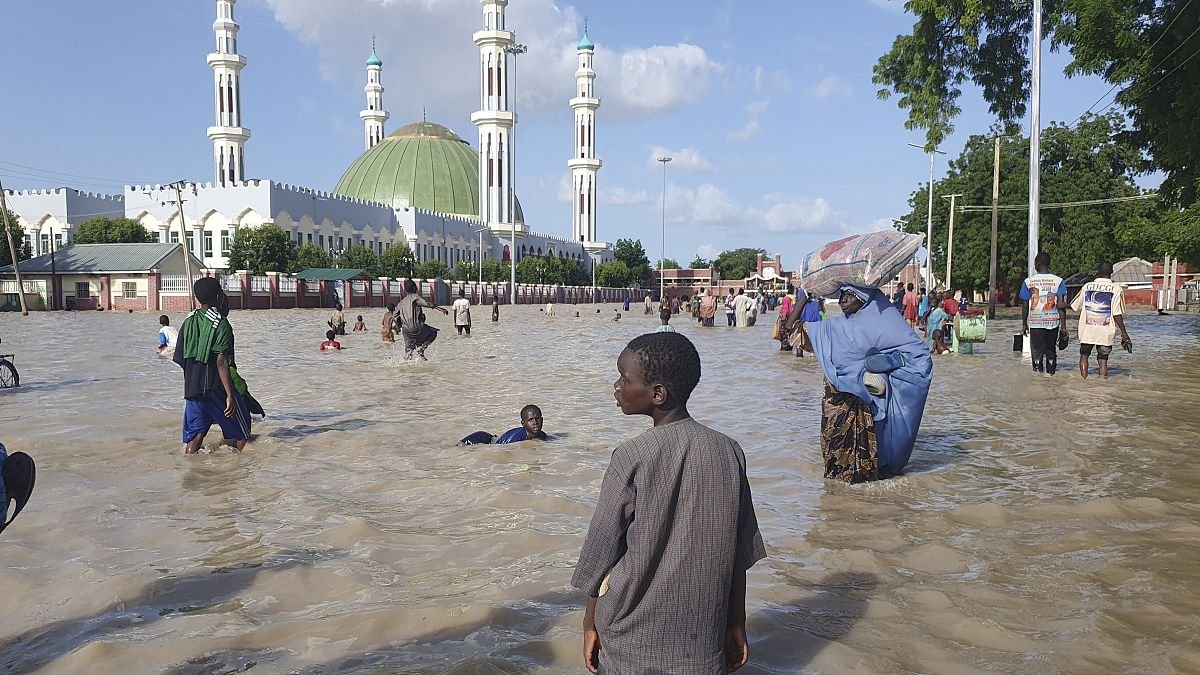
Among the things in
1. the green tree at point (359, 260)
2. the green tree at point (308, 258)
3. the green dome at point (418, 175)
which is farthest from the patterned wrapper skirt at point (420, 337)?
the green dome at point (418, 175)

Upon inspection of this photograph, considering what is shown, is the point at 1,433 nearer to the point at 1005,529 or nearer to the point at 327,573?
the point at 327,573

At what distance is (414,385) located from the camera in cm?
1212

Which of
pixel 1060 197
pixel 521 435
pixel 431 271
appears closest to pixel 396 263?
pixel 431 271

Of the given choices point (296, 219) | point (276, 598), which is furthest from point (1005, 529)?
point (296, 219)

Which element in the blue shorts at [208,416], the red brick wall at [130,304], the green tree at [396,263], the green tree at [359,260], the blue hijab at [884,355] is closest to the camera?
the blue hijab at [884,355]

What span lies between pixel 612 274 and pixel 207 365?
93.8 metres

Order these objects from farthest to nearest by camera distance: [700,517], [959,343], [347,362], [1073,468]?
1. [959,343]
2. [347,362]
3. [1073,468]
4. [700,517]

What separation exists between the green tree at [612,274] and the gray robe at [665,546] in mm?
96936

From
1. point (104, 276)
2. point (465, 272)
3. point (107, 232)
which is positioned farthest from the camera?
point (465, 272)

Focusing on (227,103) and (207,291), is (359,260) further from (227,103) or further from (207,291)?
(207,291)

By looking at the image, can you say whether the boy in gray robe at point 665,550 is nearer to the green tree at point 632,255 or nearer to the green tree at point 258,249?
the green tree at point 258,249

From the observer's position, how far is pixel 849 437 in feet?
19.6

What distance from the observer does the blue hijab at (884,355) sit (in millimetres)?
5695

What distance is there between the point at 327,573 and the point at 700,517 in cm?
266
